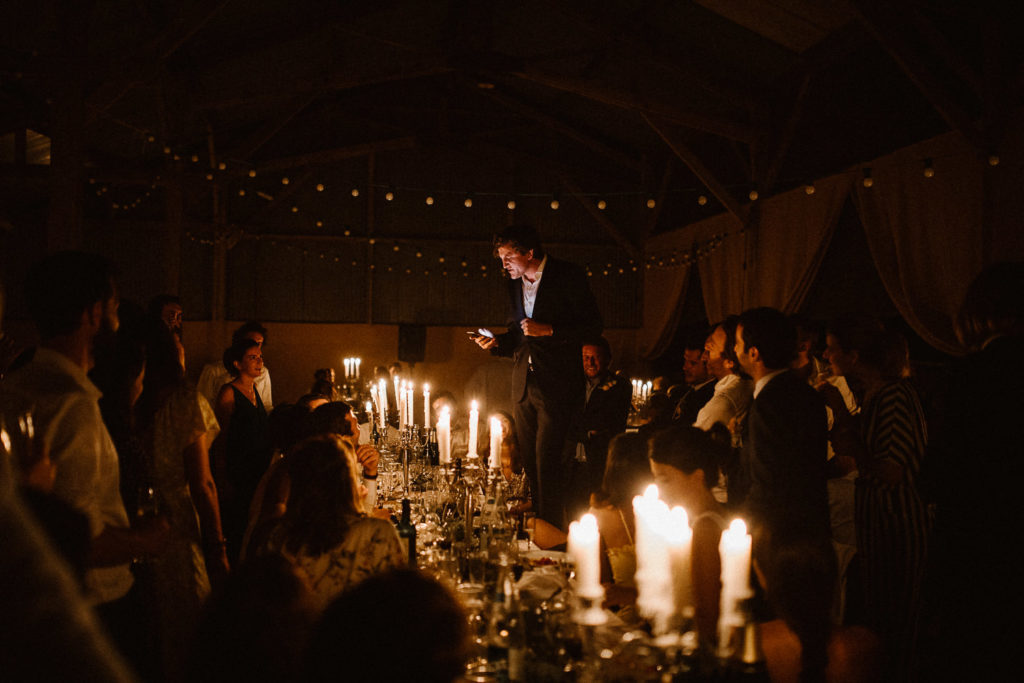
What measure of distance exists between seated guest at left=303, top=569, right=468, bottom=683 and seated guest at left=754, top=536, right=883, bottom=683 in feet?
4.05

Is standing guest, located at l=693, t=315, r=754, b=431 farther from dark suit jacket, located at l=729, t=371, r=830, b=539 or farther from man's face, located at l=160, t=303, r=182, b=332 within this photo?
man's face, located at l=160, t=303, r=182, b=332

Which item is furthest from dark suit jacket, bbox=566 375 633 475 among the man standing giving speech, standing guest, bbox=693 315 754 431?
the man standing giving speech

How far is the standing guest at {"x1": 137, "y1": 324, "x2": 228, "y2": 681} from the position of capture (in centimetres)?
241

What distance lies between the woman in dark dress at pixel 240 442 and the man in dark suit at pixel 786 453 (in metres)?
2.37

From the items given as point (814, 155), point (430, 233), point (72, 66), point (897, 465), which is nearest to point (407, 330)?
point (430, 233)

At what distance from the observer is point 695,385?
5188mm

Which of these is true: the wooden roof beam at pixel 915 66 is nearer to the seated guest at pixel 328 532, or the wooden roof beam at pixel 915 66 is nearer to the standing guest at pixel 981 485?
the standing guest at pixel 981 485

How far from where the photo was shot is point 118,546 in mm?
1705

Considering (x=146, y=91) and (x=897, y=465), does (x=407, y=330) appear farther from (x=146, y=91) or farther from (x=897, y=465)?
(x=897, y=465)

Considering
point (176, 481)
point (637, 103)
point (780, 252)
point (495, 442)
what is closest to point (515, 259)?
point (495, 442)

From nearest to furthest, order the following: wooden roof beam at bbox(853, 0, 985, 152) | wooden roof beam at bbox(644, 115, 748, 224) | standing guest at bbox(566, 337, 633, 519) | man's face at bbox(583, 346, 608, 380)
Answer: standing guest at bbox(566, 337, 633, 519) → man's face at bbox(583, 346, 608, 380) → wooden roof beam at bbox(853, 0, 985, 152) → wooden roof beam at bbox(644, 115, 748, 224)

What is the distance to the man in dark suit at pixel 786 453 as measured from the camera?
2572 millimetres

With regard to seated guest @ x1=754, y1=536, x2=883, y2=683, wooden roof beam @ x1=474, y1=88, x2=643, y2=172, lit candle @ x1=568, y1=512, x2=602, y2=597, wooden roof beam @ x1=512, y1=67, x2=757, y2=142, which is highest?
wooden roof beam @ x1=474, y1=88, x2=643, y2=172

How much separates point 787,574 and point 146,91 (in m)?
9.18
